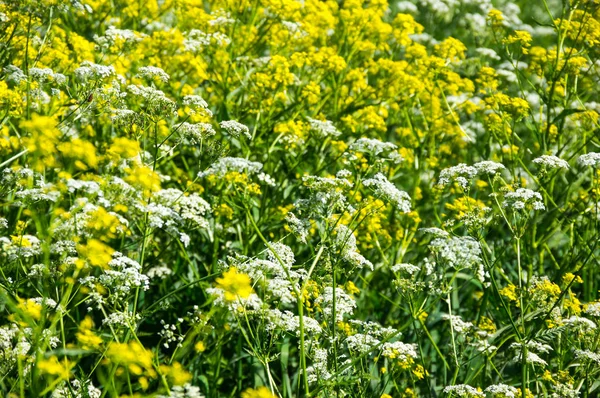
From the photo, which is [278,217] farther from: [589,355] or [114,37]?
[589,355]

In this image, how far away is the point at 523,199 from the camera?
12.4ft

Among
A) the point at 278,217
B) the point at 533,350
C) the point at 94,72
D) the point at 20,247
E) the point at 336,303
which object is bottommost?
the point at 533,350

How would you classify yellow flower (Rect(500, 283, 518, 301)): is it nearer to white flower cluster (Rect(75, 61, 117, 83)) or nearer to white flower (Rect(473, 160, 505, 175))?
white flower (Rect(473, 160, 505, 175))

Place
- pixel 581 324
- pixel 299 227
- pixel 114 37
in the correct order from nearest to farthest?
pixel 299 227 → pixel 581 324 → pixel 114 37

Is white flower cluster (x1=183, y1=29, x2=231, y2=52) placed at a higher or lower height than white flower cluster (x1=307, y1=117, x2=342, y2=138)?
higher

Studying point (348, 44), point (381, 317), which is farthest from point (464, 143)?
point (381, 317)

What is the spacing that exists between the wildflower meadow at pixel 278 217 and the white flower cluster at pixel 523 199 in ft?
0.06

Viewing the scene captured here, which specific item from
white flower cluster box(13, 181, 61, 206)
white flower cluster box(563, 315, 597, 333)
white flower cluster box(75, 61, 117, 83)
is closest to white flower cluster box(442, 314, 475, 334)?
white flower cluster box(563, 315, 597, 333)

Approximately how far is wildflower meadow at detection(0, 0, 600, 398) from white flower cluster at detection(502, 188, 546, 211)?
0.06ft

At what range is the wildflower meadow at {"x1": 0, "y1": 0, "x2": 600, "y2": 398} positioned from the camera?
11.1 ft

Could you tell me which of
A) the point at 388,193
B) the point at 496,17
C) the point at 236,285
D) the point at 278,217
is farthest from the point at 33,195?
the point at 496,17

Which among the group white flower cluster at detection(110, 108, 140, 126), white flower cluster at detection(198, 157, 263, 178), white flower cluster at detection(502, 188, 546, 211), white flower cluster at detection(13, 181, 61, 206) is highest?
white flower cluster at detection(110, 108, 140, 126)

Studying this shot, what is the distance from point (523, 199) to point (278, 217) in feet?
5.82

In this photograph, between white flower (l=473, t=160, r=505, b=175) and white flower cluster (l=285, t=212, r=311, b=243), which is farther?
white flower (l=473, t=160, r=505, b=175)
